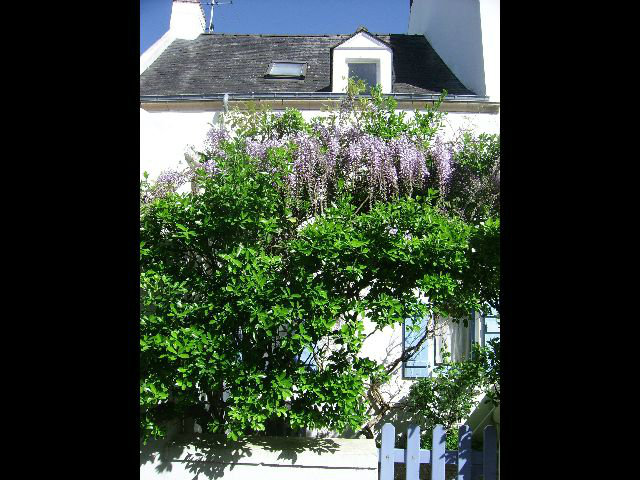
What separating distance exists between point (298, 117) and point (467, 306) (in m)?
2.57

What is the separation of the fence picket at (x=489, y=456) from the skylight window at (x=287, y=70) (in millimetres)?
5820

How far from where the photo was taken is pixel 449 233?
4.17 m

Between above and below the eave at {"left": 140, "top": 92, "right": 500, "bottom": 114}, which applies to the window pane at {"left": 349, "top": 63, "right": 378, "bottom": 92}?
above

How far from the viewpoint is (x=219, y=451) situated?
4086 mm

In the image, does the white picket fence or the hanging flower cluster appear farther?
the hanging flower cluster

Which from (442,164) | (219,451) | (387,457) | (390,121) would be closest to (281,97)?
(390,121)

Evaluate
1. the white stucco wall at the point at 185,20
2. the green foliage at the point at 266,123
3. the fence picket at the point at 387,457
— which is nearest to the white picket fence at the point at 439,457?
the fence picket at the point at 387,457

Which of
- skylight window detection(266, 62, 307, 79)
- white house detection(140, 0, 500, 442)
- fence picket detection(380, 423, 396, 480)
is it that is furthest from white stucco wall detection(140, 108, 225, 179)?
fence picket detection(380, 423, 396, 480)

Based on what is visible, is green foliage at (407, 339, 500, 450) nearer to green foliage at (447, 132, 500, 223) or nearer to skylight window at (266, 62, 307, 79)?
green foliage at (447, 132, 500, 223)

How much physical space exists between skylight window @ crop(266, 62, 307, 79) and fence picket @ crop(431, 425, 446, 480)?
5.71m

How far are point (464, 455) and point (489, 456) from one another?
0.17 meters

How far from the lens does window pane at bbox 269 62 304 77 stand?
8.23 meters
